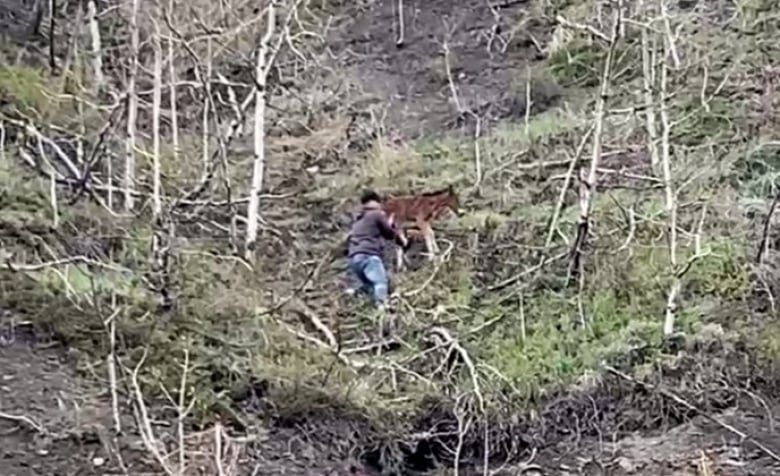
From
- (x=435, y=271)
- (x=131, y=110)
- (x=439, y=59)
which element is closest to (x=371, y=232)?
(x=435, y=271)

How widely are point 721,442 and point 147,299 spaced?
4155 mm

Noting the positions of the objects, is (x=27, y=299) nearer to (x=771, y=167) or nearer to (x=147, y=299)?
(x=147, y=299)

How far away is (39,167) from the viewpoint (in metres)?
12.2

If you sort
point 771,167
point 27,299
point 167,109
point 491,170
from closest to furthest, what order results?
point 27,299 < point 771,167 < point 491,170 < point 167,109

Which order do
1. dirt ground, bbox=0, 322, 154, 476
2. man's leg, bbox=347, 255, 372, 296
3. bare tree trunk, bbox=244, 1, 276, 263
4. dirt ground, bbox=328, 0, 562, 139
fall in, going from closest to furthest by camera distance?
dirt ground, bbox=0, 322, 154, 476 < bare tree trunk, bbox=244, 1, 276, 263 < man's leg, bbox=347, 255, 372, 296 < dirt ground, bbox=328, 0, 562, 139

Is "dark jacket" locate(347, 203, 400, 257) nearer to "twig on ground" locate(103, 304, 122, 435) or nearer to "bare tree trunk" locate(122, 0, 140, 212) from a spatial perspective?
"bare tree trunk" locate(122, 0, 140, 212)

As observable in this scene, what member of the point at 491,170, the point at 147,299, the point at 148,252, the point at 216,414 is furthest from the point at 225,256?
the point at 491,170

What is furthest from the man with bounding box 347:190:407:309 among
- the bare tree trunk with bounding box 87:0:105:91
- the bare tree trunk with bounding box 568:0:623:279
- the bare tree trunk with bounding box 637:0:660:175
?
the bare tree trunk with bounding box 87:0:105:91

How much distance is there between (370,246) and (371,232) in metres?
0.14

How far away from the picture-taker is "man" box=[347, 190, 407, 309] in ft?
35.2

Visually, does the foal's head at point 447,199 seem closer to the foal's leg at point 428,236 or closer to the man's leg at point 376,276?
the foal's leg at point 428,236

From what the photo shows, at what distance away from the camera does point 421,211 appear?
1194 cm

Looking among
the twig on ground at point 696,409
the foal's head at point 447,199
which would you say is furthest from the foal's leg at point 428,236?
the twig on ground at point 696,409

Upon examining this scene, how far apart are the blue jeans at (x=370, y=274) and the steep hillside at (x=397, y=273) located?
0.17 metres
